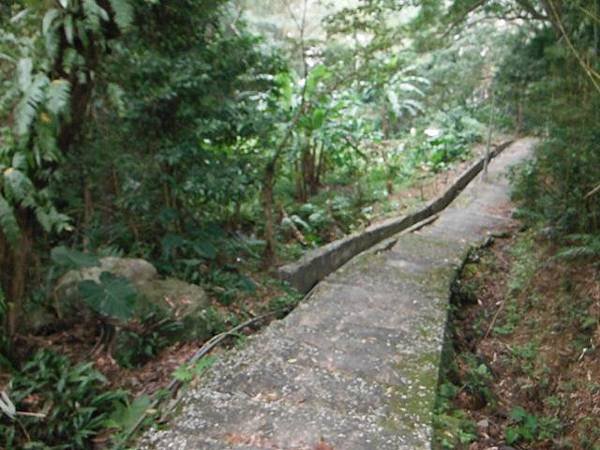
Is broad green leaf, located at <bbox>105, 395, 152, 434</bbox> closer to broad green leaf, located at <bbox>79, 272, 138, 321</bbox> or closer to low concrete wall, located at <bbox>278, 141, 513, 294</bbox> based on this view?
broad green leaf, located at <bbox>79, 272, 138, 321</bbox>

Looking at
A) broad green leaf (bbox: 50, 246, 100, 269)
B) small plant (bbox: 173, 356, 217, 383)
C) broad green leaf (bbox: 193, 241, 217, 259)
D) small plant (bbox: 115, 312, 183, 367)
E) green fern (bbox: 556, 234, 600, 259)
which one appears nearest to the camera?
small plant (bbox: 173, 356, 217, 383)

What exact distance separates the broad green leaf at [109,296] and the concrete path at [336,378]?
84 centimetres

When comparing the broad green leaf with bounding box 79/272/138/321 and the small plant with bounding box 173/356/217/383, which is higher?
the broad green leaf with bounding box 79/272/138/321

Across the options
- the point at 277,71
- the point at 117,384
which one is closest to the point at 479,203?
the point at 277,71

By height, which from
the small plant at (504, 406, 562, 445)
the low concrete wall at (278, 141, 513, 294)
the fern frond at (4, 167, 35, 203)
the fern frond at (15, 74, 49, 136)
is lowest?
the small plant at (504, 406, 562, 445)

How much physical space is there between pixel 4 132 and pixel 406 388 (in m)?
2.75

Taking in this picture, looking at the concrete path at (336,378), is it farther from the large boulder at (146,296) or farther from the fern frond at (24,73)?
the fern frond at (24,73)

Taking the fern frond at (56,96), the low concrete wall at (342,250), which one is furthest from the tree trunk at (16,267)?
the low concrete wall at (342,250)

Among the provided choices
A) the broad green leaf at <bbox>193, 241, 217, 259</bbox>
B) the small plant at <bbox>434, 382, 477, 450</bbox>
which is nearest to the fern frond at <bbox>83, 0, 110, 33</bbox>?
the broad green leaf at <bbox>193, 241, 217, 259</bbox>

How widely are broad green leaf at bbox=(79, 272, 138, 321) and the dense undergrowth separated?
0.01 meters

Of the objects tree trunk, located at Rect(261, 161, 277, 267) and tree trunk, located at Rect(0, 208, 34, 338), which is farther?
tree trunk, located at Rect(261, 161, 277, 267)

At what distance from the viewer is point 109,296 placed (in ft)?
12.8

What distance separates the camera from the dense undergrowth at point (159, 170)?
315 cm

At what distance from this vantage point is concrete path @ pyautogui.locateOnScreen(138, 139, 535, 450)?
2.89 m
